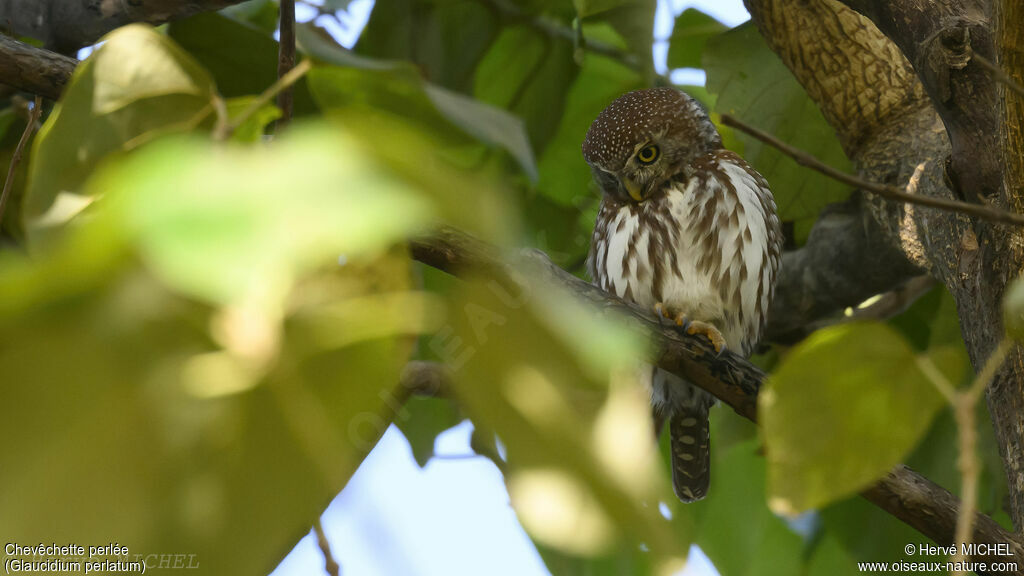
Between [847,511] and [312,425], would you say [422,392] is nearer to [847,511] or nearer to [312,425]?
[847,511]

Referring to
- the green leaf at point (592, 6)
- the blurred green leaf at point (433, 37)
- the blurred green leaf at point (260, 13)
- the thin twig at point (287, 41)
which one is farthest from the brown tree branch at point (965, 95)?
the blurred green leaf at point (260, 13)

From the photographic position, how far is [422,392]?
6.44 feet

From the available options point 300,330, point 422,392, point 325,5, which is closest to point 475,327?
point 300,330

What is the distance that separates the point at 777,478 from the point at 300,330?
281 millimetres

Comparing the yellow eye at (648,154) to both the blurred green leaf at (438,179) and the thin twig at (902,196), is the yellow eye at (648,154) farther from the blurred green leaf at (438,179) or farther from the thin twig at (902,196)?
the blurred green leaf at (438,179)

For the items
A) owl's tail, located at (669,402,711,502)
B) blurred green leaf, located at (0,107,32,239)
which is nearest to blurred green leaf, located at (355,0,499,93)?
blurred green leaf, located at (0,107,32,239)

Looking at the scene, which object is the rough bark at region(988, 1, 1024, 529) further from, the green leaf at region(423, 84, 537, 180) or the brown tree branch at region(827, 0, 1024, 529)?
the green leaf at region(423, 84, 537, 180)

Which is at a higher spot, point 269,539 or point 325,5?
point 269,539

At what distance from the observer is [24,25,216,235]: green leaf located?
525 mm

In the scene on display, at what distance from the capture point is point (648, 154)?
255cm

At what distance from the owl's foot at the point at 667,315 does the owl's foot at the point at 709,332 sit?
109 mm

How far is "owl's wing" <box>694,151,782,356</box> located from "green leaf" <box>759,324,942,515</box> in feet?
6.03

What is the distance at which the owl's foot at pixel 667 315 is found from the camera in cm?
228

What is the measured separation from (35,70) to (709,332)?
136 cm
